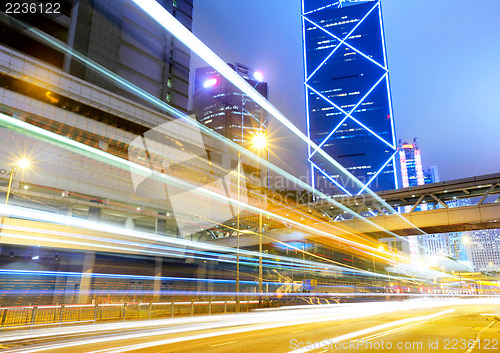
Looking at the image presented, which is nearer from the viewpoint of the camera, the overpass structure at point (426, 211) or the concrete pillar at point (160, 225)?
the overpass structure at point (426, 211)

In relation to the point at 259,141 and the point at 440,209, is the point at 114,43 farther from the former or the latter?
the point at 440,209

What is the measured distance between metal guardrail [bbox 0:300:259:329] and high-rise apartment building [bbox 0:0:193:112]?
46920mm

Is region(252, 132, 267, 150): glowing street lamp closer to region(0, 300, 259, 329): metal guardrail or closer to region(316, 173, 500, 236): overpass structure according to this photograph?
region(0, 300, 259, 329): metal guardrail

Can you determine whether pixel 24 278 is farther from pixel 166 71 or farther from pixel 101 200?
pixel 166 71

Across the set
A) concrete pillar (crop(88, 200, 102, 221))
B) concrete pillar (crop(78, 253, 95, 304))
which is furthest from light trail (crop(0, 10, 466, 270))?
concrete pillar (crop(78, 253, 95, 304))

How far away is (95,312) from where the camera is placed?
17.6 m

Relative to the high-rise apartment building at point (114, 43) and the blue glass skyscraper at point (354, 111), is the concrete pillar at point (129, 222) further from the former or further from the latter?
the blue glass skyscraper at point (354, 111)

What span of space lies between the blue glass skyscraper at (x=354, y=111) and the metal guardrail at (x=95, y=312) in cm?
16071

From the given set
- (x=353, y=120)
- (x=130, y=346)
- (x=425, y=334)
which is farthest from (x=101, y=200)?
(x=353, y=120)

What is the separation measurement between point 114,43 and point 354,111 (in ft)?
481

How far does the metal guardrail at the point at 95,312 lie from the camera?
15.4 m

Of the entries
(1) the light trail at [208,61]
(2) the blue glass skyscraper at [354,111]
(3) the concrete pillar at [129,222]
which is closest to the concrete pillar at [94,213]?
(3) the concrete pillar at [129,222]

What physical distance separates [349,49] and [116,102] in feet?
568

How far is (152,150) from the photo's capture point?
5894 centimetres
